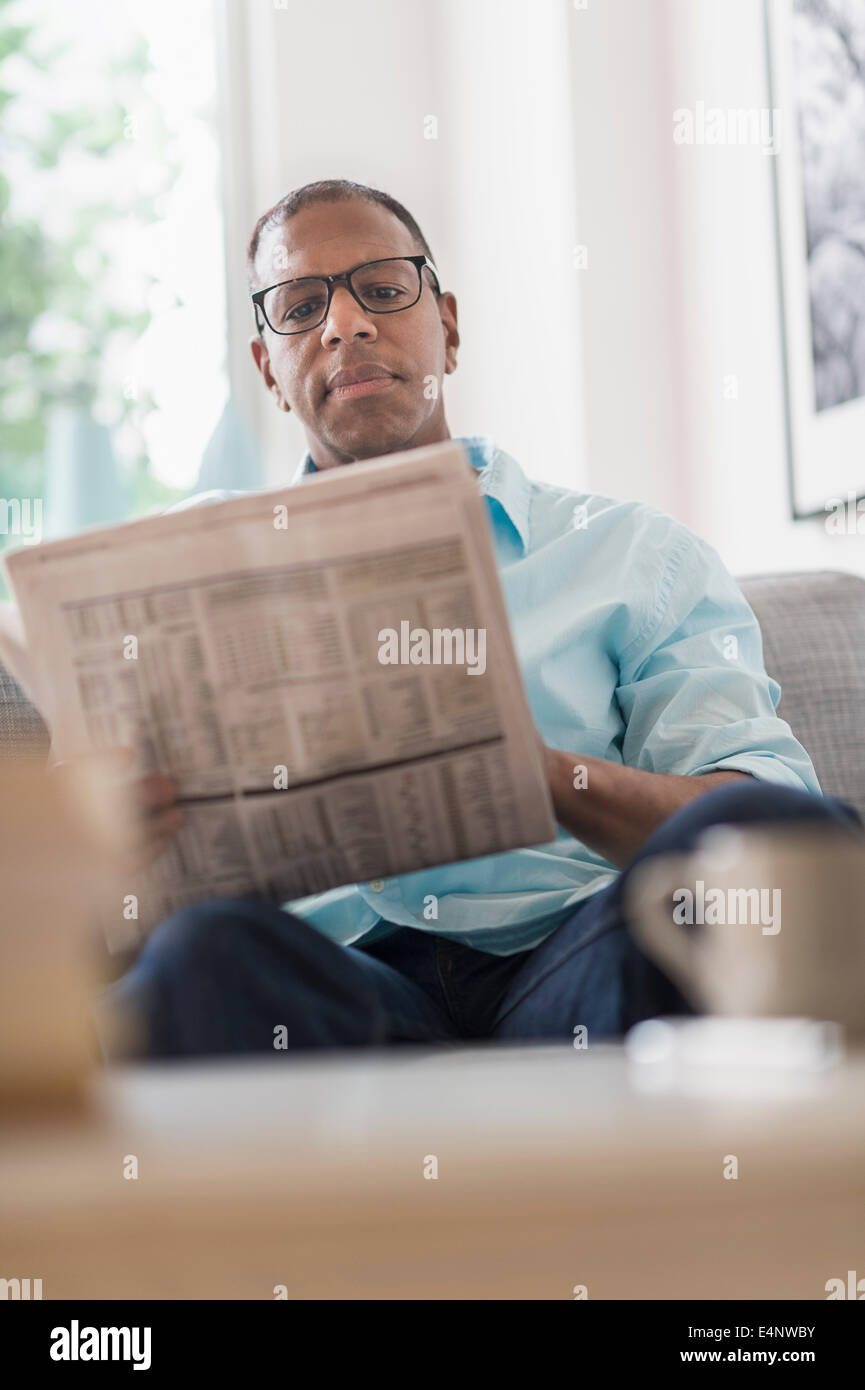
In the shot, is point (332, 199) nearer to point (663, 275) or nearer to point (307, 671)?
point (307, 671)

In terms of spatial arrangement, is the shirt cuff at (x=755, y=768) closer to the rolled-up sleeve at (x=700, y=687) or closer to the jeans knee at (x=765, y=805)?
the rolled-up sleeve at (x=700, y=687)

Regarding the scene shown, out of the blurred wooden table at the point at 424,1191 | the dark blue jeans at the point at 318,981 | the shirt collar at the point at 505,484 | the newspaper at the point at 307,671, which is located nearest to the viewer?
the blurred wooden table at the point at 424,1191

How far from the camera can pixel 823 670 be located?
1.35 metres

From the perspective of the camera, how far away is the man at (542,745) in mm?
729

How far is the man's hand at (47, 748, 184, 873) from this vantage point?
839mm

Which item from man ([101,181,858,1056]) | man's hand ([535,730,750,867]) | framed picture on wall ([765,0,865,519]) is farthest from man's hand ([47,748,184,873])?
framed picture on wall ([765,0,865,519])

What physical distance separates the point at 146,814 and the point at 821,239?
1.39 metres

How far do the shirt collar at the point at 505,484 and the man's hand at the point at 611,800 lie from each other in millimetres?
313

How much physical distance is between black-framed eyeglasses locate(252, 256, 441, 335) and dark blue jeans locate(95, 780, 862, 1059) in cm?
70

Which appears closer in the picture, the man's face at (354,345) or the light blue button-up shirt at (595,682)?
the light blue button-up shirt at (595,682)

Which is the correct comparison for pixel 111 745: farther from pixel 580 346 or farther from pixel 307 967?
pixel 580 346

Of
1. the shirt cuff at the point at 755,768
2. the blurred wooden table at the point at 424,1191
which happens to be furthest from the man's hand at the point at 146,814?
the blurred wooden table at the point at 424,1191
